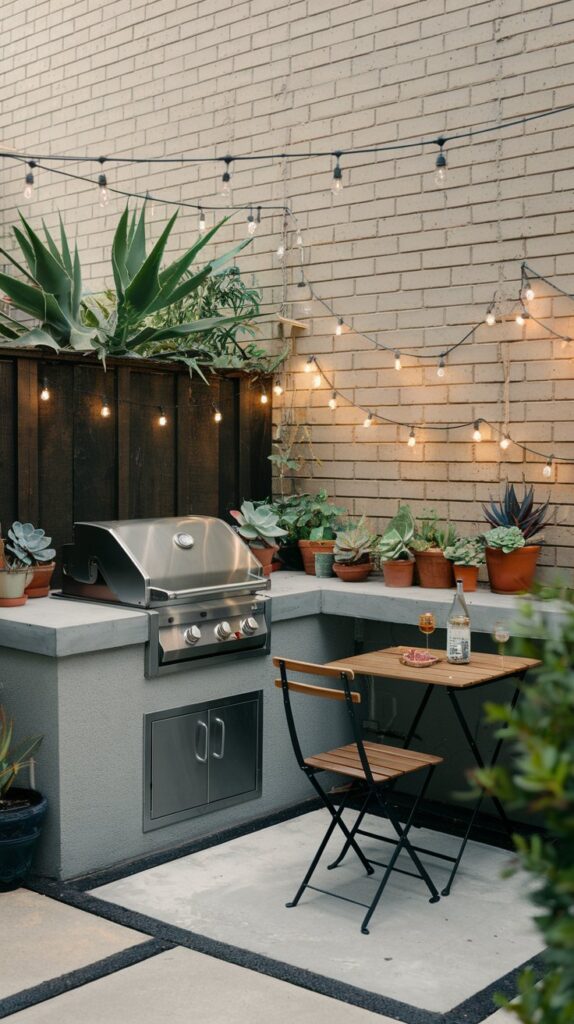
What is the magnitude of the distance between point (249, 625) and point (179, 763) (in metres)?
0.73

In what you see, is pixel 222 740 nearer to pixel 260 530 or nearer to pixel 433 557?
pixel 260 530

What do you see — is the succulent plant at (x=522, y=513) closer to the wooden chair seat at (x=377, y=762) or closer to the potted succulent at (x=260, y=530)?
the potted succulent at (x=260, y=530)

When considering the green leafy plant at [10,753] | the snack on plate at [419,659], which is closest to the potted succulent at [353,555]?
the snack on plate at [419,659]

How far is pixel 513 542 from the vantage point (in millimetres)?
5172

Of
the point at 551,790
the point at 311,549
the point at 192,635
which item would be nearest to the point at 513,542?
the point at 311,549

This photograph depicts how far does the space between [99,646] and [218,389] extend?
2.18 meters

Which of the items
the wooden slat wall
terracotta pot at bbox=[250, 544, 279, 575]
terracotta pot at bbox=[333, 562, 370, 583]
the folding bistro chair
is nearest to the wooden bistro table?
the folding bistro chair

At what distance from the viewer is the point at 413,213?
591 cm

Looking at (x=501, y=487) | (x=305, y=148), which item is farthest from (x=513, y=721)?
(x=305, y=148)

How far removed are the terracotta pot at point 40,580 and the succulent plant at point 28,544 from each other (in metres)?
0.04

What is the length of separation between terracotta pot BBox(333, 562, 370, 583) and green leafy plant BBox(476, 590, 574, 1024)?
418cm

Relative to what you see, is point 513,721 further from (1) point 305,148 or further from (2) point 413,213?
(1) point 305,148

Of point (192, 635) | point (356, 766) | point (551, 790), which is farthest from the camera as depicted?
point (192, 635)

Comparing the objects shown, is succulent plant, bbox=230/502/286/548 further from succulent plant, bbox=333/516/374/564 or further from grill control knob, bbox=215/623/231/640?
grill control knob, bbox=215/623/231/640
